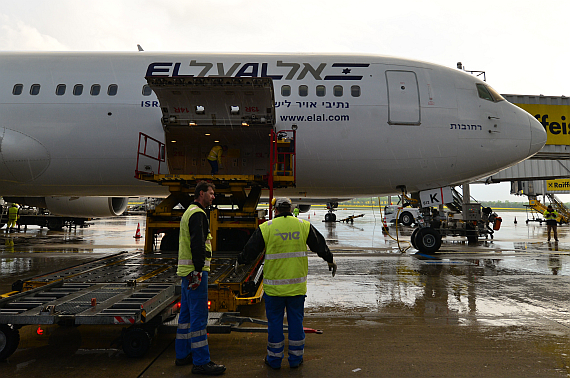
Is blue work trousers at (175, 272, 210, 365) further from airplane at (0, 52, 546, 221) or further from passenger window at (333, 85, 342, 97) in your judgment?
passenger window at (333, 85, 342, 97)

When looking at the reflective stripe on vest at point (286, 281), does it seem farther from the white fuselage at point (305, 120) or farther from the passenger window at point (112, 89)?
the passenger window at point (112, 89)

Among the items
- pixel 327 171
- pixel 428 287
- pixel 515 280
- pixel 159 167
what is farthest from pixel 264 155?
pixel 515 280

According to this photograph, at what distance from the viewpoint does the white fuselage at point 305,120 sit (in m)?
8.34

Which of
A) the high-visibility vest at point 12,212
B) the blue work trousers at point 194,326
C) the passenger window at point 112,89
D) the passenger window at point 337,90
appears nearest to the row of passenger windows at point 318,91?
the passenger window at point 337,90

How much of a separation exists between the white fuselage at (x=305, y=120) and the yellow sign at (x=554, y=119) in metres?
8.40

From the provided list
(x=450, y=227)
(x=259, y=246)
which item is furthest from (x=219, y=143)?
(x=450, y=227)

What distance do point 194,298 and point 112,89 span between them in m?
6.69

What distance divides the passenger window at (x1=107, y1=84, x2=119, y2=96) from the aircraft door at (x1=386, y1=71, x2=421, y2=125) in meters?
5.95

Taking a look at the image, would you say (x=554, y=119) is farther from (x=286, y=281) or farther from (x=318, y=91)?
(x=286, y=281)

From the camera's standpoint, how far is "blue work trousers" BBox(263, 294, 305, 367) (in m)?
3.29

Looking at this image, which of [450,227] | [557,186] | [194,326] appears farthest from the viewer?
[557,186]

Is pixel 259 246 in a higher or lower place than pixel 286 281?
higher

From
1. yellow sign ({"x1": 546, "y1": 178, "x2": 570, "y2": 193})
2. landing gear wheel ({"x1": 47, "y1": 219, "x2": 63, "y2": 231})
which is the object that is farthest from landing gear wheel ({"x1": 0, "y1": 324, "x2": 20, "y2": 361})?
yellow sign ({"x1": 546, "y1": 178, "x2": 570, "y2": 193})

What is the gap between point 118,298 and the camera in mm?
3912
